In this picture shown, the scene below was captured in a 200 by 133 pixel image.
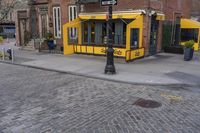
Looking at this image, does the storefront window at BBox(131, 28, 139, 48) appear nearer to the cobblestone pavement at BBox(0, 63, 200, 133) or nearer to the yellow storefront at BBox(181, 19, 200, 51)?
the yellow storefront at BBox(181, 19, 200, 51)

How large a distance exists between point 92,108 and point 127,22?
34.2 ft

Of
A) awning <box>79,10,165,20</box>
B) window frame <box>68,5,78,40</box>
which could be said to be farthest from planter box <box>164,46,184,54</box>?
window frame <box>68,5,78,40</box>

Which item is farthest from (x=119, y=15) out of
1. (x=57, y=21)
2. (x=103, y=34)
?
(x=57, y=21)

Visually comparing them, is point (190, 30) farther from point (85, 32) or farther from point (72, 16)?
point (72, 16)

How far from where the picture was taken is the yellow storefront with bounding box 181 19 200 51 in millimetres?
19820

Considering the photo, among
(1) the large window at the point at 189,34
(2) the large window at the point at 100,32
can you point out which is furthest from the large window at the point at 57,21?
(1) the large window at the point at 189,34

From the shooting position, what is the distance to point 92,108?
6555 millimetres

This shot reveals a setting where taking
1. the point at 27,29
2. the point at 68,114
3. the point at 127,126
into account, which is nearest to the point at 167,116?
the point at 127,126

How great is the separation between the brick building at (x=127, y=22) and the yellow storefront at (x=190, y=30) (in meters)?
0.69

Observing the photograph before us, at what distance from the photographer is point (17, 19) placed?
74.7 ft

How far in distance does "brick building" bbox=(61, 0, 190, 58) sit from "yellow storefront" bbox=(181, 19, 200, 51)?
693 mm

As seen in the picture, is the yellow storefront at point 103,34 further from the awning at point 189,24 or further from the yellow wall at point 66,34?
the awning at point 189,24

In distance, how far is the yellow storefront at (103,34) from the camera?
1444 cm

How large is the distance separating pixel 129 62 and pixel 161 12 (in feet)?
18.0
